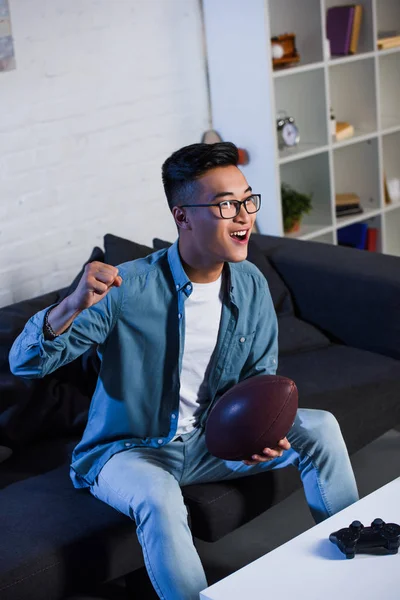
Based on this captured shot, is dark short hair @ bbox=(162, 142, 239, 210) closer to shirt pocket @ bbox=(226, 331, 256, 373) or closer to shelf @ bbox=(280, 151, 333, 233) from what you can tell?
shirt pocket @ bbox=(226, 331, 256, 373)

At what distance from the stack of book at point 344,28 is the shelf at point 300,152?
502mm

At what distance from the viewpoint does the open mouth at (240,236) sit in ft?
7.48

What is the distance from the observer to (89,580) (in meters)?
2.23

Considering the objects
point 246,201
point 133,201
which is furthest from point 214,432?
point 133,201

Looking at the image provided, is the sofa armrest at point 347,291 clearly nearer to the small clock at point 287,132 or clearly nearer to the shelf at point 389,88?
the small clock at point 287,132

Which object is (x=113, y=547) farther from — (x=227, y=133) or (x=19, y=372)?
(x=227, y=133)

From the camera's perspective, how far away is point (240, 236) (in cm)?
229

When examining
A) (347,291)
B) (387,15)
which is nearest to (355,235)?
(387,15)

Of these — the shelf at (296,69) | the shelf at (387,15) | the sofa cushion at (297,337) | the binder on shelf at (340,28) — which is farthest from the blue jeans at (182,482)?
the shelf at (387,15)

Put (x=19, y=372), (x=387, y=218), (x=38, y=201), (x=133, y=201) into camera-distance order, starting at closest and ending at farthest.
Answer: (x=19, y=372)
(x=38, y=201)
(x=133, y=201)
(x=387, y=218)

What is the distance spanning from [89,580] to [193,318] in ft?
2.31

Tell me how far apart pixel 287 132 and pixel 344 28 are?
61cm

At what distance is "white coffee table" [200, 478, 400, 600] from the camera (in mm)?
1783

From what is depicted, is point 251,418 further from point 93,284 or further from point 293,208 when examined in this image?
point 293,208
